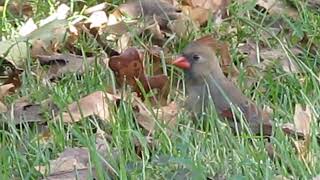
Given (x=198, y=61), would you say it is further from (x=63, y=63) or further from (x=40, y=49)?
(x=40, y=49)

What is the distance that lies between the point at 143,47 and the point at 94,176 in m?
1.12

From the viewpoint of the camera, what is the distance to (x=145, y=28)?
366 cm

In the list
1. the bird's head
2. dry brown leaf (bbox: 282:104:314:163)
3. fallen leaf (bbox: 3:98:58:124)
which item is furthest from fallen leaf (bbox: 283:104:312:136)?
fallen leaf (bbox: 3:98:58:124)

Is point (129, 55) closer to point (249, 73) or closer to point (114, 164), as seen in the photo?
point (249, 73)

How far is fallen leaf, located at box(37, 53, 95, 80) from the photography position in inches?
129

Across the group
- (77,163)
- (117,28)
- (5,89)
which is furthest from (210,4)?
(77,163)

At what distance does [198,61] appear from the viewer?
312 cm

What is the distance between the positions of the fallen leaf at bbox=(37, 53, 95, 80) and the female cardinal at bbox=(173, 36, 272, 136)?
0.32 m

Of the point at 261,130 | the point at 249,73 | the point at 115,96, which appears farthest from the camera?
the point at 249,73

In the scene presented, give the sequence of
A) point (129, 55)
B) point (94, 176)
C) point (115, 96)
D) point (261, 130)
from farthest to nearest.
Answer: point (129, 55)
point (115, 96)
point (261, 130)
point (94, 176)

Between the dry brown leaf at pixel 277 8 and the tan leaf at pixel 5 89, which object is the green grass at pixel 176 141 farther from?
the dry brown leaf at pixel 277 8

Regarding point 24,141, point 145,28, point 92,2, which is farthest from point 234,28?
point 24,141

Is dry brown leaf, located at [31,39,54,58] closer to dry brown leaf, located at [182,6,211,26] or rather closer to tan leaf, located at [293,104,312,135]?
dry brown leaf, located at [182,6,211,26]

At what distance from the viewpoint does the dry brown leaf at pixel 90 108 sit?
2779mm
